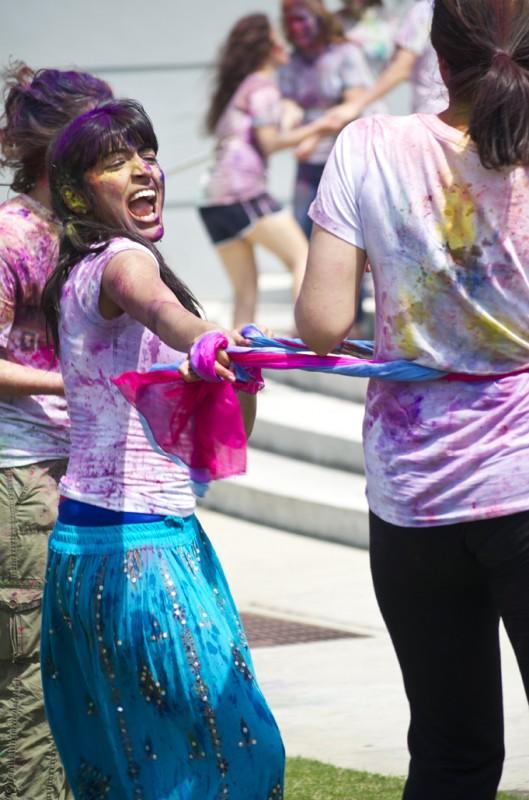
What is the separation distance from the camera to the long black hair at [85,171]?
11.3 ft

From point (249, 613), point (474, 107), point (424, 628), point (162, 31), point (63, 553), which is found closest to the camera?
point (474, 107)

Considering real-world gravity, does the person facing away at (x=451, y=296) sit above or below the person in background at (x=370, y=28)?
below

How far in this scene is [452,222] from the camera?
2936 mm

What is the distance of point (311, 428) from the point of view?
923 centimetres

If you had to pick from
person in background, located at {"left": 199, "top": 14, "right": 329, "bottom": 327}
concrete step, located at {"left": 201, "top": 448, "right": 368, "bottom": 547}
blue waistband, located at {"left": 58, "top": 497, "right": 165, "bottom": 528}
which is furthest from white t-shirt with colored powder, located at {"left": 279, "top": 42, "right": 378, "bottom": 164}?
blue waistband, located at {"left": 58, "top": 497, "right": 165, "bottom": 528}

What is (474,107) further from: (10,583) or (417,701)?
(10,583)

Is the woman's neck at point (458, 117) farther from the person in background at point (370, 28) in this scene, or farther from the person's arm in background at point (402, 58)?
the person in background at point (370, 28)

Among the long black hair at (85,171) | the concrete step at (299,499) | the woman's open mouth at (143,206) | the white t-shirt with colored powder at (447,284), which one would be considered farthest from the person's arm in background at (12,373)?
the concrete step at (299,499)

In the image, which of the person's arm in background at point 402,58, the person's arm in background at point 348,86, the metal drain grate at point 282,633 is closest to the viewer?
the metal drain grate at point 282,633

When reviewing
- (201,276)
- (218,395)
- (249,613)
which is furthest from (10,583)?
(201,276)

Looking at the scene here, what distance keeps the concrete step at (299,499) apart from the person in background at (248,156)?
111cm

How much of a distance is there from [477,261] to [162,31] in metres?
10.6

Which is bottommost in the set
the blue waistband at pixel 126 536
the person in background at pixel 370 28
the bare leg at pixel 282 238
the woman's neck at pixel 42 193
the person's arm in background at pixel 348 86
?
the blue waistband at pixel 126 536

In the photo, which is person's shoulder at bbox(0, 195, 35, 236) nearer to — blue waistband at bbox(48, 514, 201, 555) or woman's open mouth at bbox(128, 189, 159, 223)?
woman's open mouth at bbox(128, 189, 159, 223)
